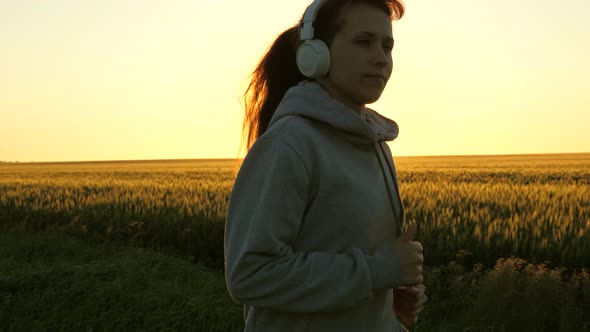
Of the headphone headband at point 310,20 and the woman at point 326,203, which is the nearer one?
the woman at point 326,203

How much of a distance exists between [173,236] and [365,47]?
315 inches

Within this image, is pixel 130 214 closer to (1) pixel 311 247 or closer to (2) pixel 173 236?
(2) pixel 173 236

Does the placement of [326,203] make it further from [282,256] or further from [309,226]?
[282,256]

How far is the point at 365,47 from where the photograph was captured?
5.80 ft

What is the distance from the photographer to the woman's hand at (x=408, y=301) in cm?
193

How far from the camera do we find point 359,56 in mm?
1751

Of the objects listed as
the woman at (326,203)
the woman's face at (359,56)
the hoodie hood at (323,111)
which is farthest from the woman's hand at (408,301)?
the woman's face at (359,56)

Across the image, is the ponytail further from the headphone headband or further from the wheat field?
the wheat field

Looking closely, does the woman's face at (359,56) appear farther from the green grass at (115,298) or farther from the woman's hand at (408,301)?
the green grass at (115,298)

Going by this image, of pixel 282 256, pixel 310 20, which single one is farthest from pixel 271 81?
pixel 282 256

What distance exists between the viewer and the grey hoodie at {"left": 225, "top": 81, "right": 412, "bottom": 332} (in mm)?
1570

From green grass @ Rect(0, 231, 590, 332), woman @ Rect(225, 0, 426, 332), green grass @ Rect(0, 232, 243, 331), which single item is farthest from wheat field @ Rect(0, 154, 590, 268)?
woman @ Rect(225, 0, 426, 332)

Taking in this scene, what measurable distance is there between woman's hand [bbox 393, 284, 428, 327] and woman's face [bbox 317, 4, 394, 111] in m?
0.59

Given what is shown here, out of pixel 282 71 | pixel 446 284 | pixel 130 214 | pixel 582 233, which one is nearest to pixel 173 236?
pixel 130 214
